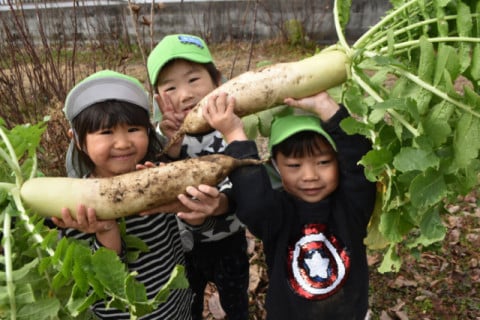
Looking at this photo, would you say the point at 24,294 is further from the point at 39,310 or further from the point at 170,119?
the point at 170,119

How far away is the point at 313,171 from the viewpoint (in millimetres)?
1557

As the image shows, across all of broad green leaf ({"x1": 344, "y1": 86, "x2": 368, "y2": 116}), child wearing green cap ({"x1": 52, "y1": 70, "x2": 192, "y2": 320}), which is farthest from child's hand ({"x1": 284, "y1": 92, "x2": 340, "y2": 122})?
child wearing green cap ({"x1": 52, "y1": 70, "x2": 192, "y2": 320})

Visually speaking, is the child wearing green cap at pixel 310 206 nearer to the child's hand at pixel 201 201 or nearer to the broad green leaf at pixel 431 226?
the child's hand at pixel 201 201

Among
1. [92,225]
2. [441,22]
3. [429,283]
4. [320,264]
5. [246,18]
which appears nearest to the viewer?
[441,22]

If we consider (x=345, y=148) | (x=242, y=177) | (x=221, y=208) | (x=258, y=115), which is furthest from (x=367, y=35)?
(x=221, y=208)

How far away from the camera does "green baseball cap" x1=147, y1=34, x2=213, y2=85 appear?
1.82 meters

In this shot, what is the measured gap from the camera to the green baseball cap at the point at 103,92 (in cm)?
158

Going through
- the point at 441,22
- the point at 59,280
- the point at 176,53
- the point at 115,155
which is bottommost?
the point at 59,280

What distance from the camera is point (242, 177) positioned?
4.98 feet

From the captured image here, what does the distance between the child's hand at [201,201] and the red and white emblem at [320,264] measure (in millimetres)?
340

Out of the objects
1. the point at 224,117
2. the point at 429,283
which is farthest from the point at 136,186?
the point at 429,283

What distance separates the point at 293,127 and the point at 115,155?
2.04ft

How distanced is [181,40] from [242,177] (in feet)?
2.39

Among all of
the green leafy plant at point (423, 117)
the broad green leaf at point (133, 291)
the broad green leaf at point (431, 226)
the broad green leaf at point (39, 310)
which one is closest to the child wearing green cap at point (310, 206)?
the green leafy plant at point (423, 117)
